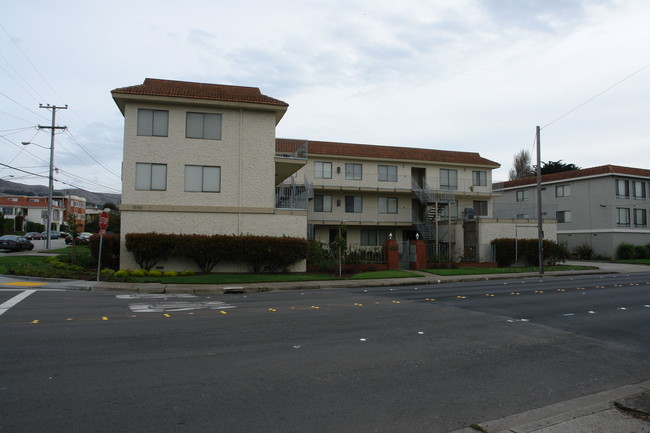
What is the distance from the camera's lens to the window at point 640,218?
45219 millimetres

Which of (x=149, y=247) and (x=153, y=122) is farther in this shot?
(x=153, y=122)

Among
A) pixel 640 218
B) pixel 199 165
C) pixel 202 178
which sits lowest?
pixel 640 218

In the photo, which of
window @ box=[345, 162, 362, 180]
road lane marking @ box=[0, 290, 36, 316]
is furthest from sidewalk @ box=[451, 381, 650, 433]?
window @ box=[345, 162, 362, 180]

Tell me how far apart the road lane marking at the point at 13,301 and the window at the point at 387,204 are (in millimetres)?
27789

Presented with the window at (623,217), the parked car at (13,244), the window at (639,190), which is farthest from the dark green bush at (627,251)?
the parked car at (13,244)

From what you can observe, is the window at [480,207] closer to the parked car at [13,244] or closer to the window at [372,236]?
the window at [372,236]

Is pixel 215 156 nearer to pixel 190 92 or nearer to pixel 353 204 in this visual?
pixel 190 92

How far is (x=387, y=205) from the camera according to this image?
39.5 meters

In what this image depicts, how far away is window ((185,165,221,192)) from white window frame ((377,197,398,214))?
57.4ft

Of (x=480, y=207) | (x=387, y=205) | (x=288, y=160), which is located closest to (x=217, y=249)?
(x=288, y=160)

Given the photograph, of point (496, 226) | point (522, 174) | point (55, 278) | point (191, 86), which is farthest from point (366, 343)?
point (522, 174)

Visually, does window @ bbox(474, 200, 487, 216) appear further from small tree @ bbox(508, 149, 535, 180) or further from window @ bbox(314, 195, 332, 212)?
small tree @ bbox(508, 149, 535, 180)

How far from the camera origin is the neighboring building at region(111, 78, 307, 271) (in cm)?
2406

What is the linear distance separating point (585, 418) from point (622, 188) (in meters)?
47.4
